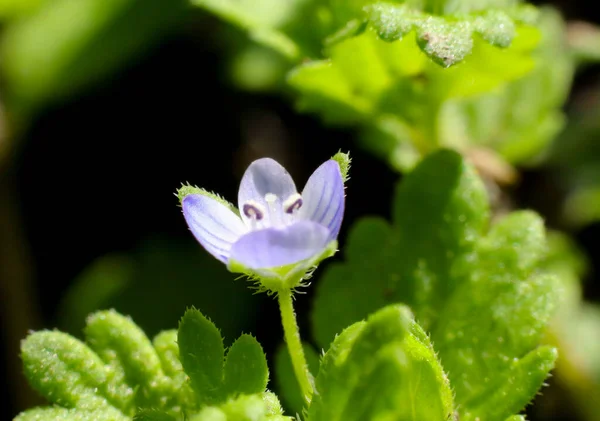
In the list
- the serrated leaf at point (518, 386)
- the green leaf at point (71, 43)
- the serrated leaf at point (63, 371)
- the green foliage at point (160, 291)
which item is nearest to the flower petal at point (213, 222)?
the serrated leaf at point (63, 371)

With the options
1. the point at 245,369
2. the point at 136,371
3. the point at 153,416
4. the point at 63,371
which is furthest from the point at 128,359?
the point at 245,369

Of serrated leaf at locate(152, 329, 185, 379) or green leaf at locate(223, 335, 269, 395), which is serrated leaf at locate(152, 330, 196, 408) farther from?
green leaf at locate(223, 335, 269, 395)

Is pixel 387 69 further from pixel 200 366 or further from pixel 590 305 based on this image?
pixel 590 305

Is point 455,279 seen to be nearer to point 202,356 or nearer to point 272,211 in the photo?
point 272,211

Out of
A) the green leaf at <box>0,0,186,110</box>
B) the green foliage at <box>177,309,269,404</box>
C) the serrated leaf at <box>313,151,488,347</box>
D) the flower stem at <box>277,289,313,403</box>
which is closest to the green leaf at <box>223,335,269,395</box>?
the green foliage at <box>177,309,269,404</box>

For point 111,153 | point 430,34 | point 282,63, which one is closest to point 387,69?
point 430,34

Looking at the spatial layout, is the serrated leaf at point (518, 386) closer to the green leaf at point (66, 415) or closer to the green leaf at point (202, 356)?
the green leaf at point (202, 356)
